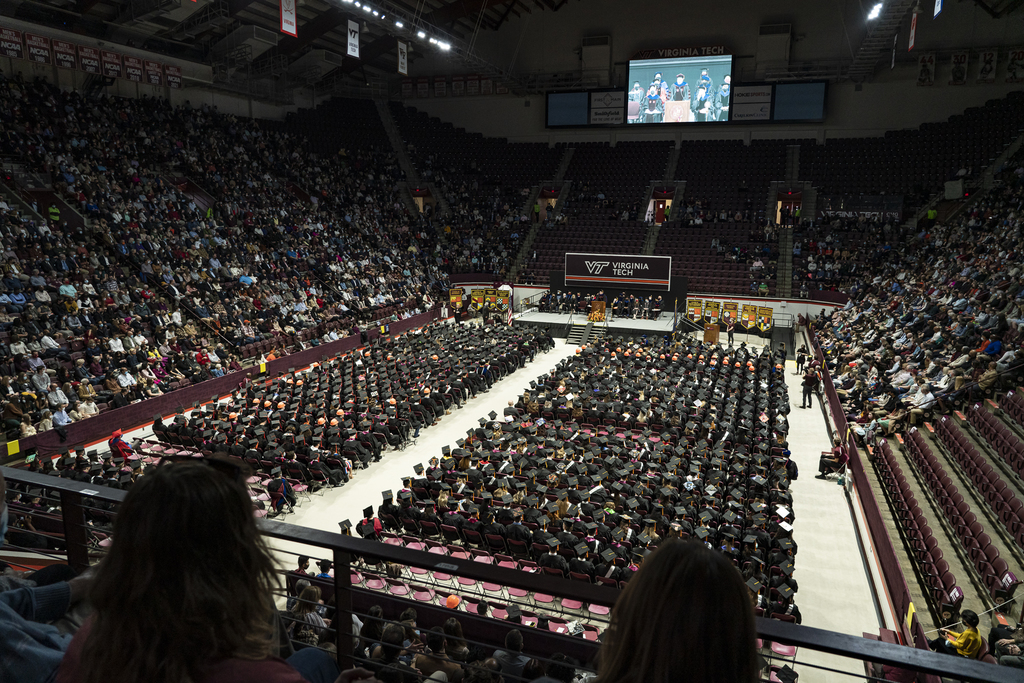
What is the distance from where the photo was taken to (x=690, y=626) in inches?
61.6

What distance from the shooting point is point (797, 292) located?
108 feet

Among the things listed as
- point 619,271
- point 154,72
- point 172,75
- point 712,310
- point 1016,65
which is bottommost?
point 712,310

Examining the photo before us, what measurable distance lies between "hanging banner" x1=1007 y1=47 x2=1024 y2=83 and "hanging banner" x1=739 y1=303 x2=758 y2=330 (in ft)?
65.9

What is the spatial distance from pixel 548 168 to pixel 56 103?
92.4 feet

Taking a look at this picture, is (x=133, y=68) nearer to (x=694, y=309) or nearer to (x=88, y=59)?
(x=88, y=59)

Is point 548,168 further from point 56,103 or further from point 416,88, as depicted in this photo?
point 56,103

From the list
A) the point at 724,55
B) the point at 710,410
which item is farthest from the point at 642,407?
the point at 724,55

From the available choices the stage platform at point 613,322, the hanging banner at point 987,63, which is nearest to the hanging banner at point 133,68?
the stage platform at point 613,322

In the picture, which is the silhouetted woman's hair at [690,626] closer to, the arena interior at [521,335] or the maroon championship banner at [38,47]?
the arena interior at [521,335]

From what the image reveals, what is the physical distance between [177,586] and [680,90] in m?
44.5

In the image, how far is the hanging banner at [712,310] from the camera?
33.0 metres

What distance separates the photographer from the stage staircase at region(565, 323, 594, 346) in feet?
101

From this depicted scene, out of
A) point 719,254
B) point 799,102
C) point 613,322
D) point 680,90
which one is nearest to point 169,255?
point 613,322

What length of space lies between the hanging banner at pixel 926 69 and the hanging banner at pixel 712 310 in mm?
18836
